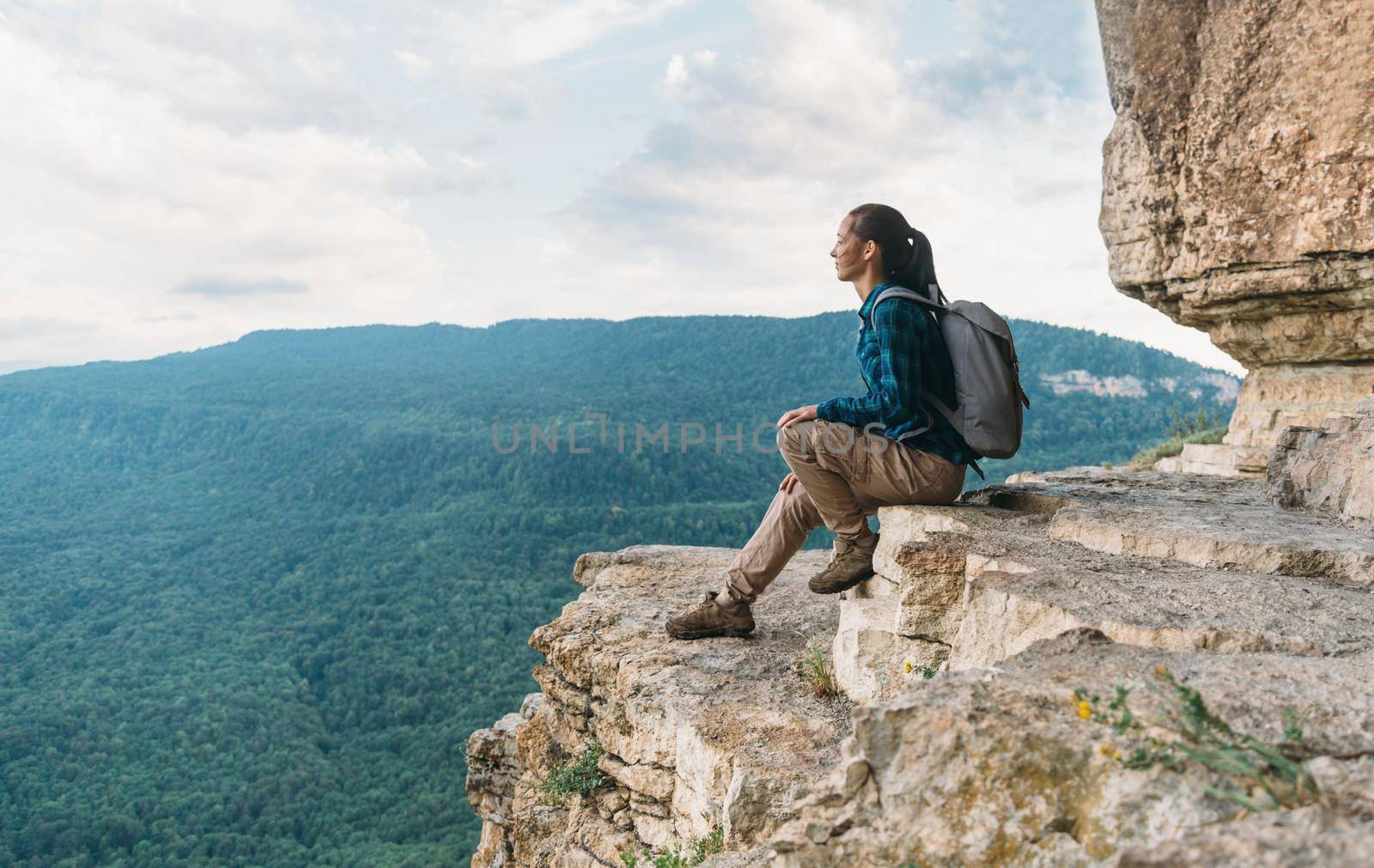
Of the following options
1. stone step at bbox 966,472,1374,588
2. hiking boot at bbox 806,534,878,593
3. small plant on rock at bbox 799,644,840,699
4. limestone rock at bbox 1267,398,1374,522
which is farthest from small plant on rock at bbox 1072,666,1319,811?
limestone rock at bbox 1267,398,1374,522

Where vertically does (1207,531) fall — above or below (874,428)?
below

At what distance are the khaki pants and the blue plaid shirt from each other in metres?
0.08

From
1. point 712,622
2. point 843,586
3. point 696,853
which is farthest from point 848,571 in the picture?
point 696,853

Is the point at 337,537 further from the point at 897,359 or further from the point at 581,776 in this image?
the point at 897,359

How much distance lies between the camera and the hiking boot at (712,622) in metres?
5.38

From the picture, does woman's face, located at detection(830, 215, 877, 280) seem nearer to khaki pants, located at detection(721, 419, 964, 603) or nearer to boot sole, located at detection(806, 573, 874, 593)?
khaki pants, located at detection(721, 419, 964, 603)

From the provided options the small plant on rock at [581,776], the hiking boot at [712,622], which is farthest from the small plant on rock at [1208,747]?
the small plant on rock at [581,776]

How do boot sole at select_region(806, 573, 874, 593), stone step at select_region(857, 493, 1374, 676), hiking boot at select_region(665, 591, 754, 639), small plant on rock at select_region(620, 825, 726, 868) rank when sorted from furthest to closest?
hiking boot at select_region(665, 591, 754, 639)
boot sole at select_region(806, 573, 874, 593)
small plant on rock at select_region(620, 825, 726, 868)
stone step at select_region(857, 493, 1374, 676)

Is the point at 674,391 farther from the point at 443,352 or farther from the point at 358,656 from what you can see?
the point at 443,352

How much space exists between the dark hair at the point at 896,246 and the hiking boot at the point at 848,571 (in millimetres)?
1415

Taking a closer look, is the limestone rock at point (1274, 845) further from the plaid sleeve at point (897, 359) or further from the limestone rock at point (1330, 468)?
the limestone rock at point (1330, 468)

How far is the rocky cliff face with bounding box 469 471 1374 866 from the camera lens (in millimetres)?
1911

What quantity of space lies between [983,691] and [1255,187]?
7228 mm

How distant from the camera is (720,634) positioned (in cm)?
546
